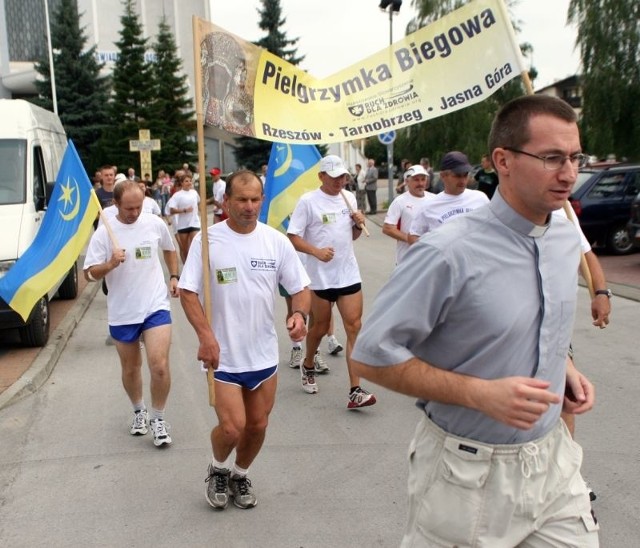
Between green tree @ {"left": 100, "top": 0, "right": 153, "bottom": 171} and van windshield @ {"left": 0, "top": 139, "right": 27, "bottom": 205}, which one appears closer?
van windshield @ {"left": 0, "top": 139, "right": 27, "bottom": 205}

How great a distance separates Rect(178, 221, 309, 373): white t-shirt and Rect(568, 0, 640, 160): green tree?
18.0 meters

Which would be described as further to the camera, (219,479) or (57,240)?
(57,240)

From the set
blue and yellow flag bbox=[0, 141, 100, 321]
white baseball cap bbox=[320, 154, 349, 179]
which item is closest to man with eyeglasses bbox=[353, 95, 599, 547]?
white baseball cap bbox=[320, 154, 349, 179]

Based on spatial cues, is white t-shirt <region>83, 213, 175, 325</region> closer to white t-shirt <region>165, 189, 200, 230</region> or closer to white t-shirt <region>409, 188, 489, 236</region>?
white t-shirt <region>409, 188, 489, 236</region>

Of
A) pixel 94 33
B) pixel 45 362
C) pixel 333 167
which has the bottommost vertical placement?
pixel 45 362

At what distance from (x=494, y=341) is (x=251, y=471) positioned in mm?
3269

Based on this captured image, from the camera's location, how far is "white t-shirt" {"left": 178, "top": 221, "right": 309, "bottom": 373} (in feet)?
14.4

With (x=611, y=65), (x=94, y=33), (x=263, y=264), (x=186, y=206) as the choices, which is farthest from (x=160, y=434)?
(x=94, y=33)

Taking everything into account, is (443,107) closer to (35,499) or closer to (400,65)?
(400,65)

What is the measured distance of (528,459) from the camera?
7.47 ft

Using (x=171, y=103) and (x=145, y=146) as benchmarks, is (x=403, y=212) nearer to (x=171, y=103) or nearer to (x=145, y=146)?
(x=145, y=146)

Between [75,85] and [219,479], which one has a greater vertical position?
[75,85]

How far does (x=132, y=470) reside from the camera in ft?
17.1

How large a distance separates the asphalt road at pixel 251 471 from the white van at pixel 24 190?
1169mm
